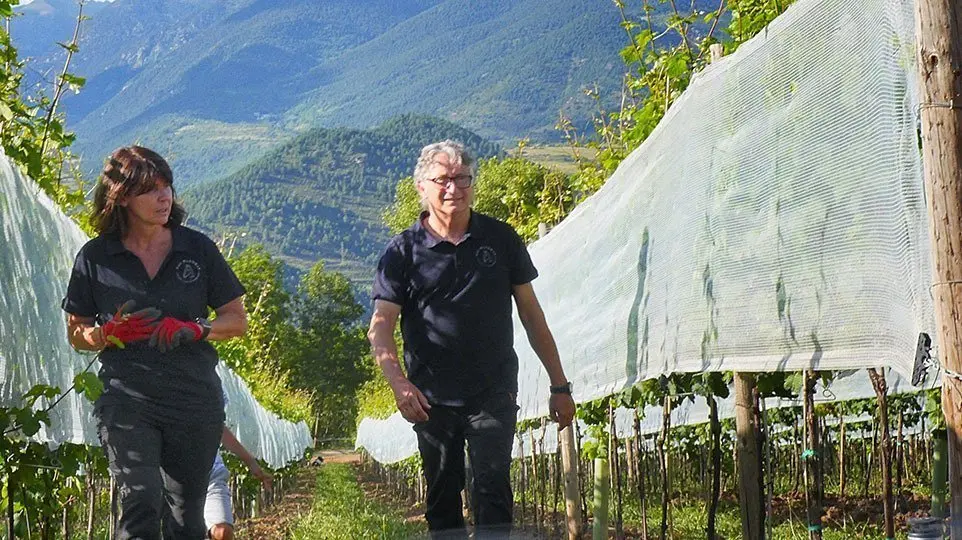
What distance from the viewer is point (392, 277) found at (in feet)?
14.4

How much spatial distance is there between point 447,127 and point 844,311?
153840 mm

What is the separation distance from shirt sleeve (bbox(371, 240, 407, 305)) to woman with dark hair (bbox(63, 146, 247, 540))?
47 cm

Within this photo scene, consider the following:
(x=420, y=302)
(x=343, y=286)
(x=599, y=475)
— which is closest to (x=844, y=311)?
(x=420, y=302)

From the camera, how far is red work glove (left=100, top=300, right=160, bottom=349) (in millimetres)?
3820

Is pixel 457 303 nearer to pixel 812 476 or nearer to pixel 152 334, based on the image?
pixel 152 334

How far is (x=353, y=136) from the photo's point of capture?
173750mm

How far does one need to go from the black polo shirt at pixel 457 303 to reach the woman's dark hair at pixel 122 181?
76 cm

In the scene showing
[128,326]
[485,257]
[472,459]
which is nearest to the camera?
[128,326]

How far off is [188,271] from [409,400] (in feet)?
2.58

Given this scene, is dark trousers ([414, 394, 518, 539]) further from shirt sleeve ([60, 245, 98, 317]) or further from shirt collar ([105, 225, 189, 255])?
shirt sleeve ([60, 245, 98, 317])

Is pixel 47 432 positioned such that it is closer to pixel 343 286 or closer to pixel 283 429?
pixel 283 429

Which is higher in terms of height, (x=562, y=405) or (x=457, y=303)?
(x=457, y=303)

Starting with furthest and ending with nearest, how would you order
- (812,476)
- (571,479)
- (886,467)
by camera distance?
(571,479) < (886,467) < (812,476)

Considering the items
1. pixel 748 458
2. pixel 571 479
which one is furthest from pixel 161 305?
pixel 571 479
